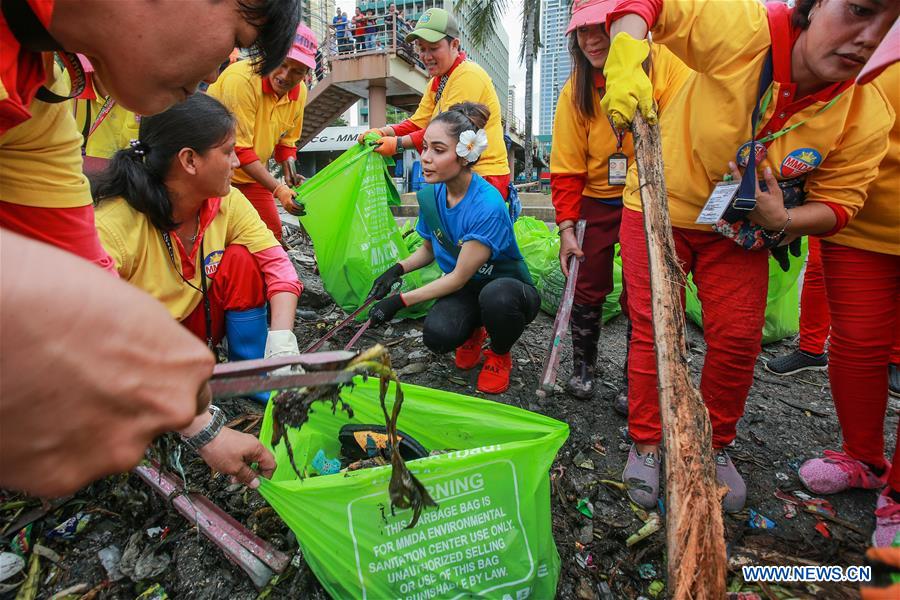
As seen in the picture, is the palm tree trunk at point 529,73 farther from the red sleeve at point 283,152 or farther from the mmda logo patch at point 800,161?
the mmda logo patch at point 800,161

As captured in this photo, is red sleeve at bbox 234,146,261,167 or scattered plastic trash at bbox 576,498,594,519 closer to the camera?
scattered plastic trash at bbox 576,498,594,519

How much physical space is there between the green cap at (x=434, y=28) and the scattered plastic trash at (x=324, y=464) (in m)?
2.45

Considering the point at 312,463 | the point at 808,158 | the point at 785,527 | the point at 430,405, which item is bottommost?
the point at 785,527

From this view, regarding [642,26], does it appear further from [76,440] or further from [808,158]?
[76,440]

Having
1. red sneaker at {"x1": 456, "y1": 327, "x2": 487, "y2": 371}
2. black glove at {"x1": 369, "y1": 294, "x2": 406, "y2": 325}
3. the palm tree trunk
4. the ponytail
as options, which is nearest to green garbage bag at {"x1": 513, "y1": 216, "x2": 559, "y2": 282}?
red sneaker at {"x1": 456, "y1": 327, "x2": 487, "y2": 371}

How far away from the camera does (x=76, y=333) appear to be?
34 centimetres

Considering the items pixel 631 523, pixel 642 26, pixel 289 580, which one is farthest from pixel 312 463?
pixel 642 26

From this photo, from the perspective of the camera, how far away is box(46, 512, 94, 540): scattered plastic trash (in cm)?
143

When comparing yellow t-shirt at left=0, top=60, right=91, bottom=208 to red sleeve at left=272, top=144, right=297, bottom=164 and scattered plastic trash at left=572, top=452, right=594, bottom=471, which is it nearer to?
scattered plastic trash at left=572, top=452, right=594, bottom=471

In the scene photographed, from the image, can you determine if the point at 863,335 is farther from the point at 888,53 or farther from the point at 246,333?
the point at 246,333

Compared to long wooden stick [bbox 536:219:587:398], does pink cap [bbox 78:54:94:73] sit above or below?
above

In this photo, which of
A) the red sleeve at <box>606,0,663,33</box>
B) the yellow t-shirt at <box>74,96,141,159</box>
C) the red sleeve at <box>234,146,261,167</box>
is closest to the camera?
the red sleeve at <box>606,0,663,33</box>

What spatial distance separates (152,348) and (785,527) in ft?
6.45

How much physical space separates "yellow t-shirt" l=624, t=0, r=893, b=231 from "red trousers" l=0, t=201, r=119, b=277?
1726 mm
